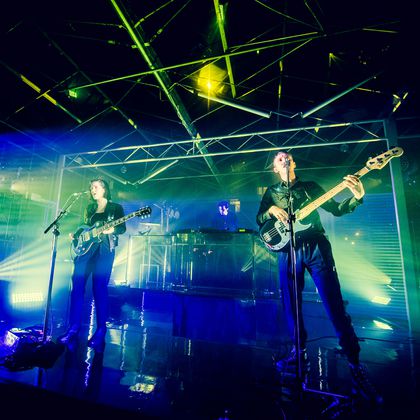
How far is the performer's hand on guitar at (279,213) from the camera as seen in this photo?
9.91 feet

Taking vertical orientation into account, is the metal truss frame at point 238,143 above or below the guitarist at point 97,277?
above

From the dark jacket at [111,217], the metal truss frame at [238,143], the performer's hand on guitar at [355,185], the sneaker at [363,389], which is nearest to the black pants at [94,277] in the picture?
the dark jacket at [111,217]

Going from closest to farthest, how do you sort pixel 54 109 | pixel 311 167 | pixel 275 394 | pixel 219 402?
pixel 219 402 < pixel 275 394 < pixel 54 109 < pixel 311 167

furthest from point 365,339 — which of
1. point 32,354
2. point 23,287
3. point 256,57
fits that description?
point 23,287

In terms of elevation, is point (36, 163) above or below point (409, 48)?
below

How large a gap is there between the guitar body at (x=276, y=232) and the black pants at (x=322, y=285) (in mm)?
123

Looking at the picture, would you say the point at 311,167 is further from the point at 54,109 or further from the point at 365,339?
the point at 54,109

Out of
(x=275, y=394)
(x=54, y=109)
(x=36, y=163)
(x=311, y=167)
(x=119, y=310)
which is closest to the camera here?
(x=275, y=394)

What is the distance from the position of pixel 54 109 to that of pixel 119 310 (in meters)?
6.96

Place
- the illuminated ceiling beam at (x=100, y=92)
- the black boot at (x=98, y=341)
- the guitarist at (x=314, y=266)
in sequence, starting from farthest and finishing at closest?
the illuminated ceiling beam at (x=100, y=92), the black boot at (x=98, y=341), the guitarist at (x=314, y=266)

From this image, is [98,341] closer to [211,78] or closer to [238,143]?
[211,78]

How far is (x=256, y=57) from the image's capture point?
6391mm

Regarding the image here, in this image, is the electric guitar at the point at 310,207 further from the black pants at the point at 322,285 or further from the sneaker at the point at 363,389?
the sneaker at the point at 363,389

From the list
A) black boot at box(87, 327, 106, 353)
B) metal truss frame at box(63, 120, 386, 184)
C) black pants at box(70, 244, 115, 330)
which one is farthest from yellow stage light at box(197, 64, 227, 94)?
black boot at box(87, 327, 106, 353)
